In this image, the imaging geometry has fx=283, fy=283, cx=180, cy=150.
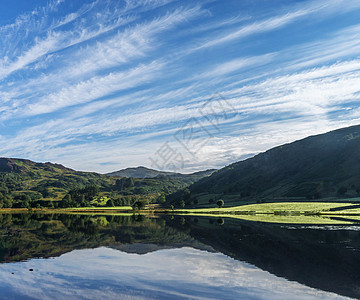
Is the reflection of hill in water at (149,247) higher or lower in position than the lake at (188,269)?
lower

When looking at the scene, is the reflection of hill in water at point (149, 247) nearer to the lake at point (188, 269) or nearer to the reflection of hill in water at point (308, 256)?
the lake at point (188, 269)

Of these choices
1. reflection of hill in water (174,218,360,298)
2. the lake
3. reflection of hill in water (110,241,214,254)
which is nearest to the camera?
the lake

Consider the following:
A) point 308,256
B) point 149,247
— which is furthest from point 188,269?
point 149,247

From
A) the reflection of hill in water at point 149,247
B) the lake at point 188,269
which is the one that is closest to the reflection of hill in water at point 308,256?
the lake at point 188,269

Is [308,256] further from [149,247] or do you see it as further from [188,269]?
[149,247]

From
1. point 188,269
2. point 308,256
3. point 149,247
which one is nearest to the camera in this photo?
point 188,269

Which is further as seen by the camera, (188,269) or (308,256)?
(308,256)

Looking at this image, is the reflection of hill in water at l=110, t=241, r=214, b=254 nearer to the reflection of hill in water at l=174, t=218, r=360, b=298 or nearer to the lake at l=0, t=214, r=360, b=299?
the lake at l=0, t=214, r=360, b=299

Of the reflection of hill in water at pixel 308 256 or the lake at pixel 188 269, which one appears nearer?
the lake at pixel 188 269

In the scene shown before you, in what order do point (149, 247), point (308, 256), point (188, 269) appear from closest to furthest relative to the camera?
point (188, 269)
point (308, 256)
point (149, 247)

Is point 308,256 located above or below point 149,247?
above

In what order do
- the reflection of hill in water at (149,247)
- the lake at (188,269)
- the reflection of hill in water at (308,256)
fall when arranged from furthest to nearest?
1. the reflection of hill in water at (149,247)
2. the reflection of hill in water at (308,256)
3. the lake at (188,269)

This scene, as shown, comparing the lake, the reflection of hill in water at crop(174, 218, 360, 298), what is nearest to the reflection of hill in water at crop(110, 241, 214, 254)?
the lake

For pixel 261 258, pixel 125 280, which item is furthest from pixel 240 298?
pixel 261 258
